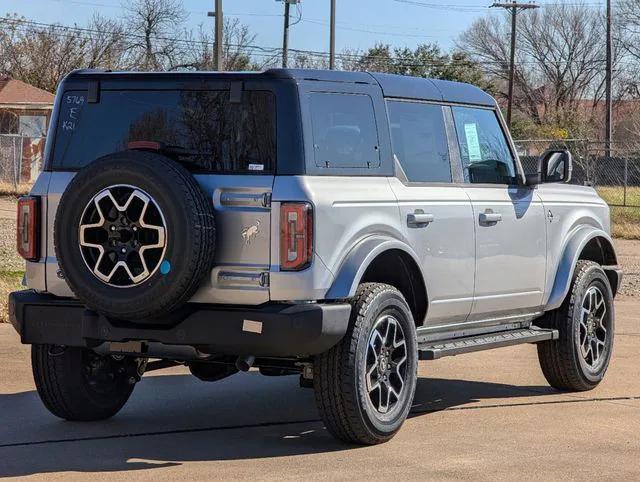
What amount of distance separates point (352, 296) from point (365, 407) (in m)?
0.59

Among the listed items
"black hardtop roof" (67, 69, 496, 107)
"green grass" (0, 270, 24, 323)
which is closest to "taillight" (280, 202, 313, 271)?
"black hardtop roof" (67, 69, 496, 107)

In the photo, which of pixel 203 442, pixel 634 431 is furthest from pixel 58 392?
pixel 634 431

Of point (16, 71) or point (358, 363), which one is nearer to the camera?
point (358, 363)

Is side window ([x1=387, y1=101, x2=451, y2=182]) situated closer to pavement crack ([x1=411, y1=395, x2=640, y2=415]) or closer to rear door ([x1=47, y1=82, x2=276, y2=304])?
rear door ([x1=47, y1=82, x2=276, y2=304])

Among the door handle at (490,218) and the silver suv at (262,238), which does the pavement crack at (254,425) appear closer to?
the silver suv at (262,238)

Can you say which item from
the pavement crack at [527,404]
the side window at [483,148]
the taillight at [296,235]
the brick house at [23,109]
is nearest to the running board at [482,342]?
the pavement crack at [527,404]

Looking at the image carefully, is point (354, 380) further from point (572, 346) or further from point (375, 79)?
point (572, 346)

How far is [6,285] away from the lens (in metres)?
13.8

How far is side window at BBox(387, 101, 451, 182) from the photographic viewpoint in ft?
26.1

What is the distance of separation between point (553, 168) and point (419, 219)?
1.64 meters

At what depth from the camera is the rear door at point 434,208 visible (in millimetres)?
7859

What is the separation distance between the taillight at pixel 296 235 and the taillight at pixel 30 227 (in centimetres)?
149

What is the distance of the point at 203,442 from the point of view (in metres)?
7.46

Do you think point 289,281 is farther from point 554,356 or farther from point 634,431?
point 554,356
